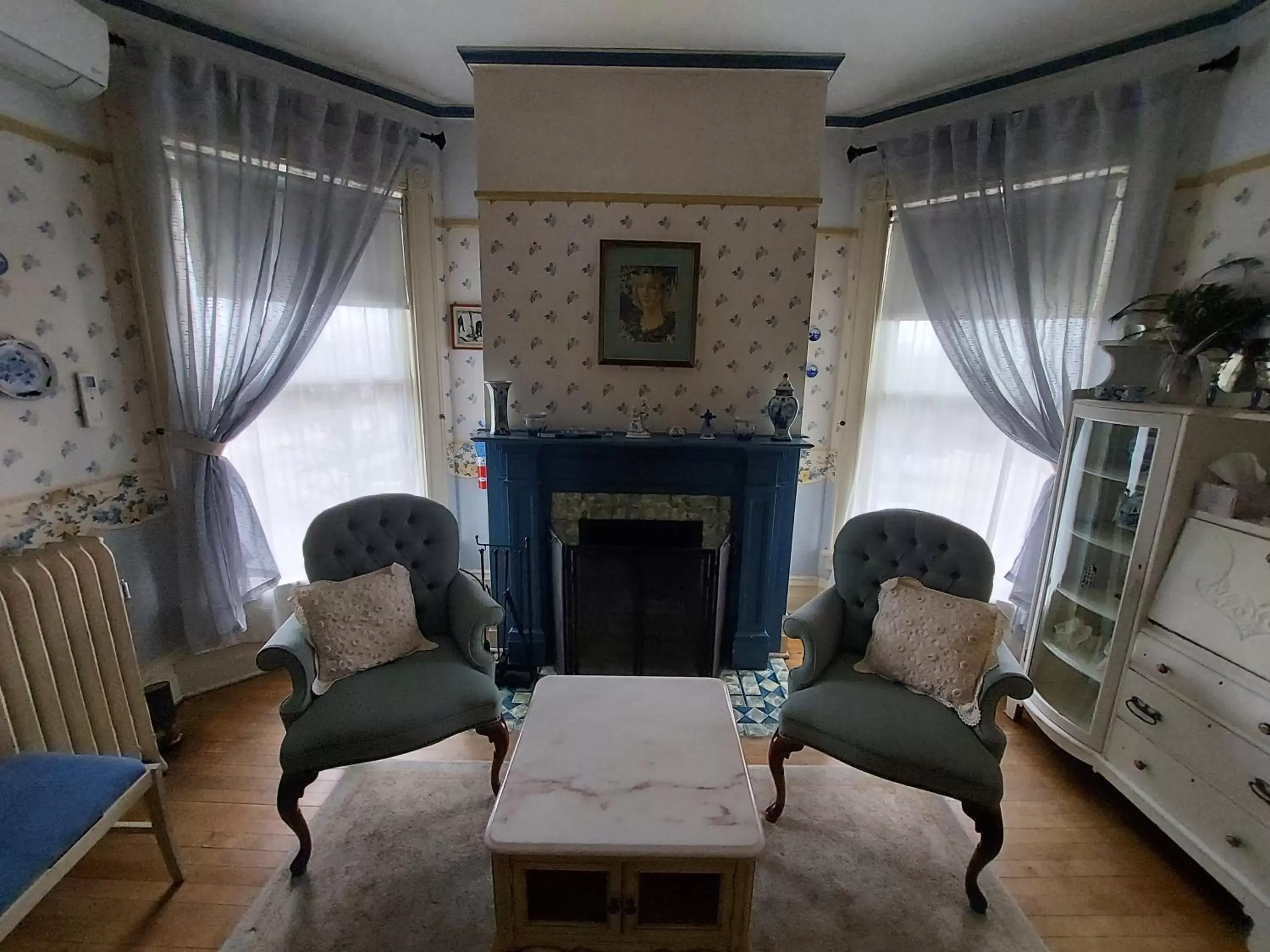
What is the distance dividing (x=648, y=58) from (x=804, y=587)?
2788 millimetres

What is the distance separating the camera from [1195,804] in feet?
5.36

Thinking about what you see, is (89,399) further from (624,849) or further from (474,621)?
(624,849)

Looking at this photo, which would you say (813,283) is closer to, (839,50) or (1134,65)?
(839,50)

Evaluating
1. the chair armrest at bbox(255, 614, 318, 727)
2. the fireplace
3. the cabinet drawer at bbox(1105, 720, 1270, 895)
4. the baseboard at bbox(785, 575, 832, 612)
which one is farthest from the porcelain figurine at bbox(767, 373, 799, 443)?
the chair armrest at bbox(255, 614, 318, 727)

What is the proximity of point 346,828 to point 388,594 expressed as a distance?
75cm

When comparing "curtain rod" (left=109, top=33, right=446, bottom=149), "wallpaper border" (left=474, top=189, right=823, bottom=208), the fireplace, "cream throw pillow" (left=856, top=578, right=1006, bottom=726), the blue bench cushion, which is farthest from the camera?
"curtain rod" (left=109, top=33, right=446, bottom=149)

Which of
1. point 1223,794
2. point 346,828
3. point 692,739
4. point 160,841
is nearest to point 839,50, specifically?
point 692,739

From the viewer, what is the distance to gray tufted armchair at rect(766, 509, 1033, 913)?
5.00ft

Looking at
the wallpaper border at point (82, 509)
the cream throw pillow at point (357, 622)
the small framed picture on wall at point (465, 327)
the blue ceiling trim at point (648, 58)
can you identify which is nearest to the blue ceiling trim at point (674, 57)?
the blue ceiling trim at point (648, 58)

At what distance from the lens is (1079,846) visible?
5.97 ft

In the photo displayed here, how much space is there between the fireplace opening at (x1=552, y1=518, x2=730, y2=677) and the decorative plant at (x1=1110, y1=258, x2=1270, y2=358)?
1.73 m

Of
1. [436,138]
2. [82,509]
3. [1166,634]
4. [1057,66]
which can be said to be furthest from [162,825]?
[1057,66]

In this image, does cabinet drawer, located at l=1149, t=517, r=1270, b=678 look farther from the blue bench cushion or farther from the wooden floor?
→ the blue bench cushion

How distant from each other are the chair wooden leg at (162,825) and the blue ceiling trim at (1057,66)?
12.2 feet
